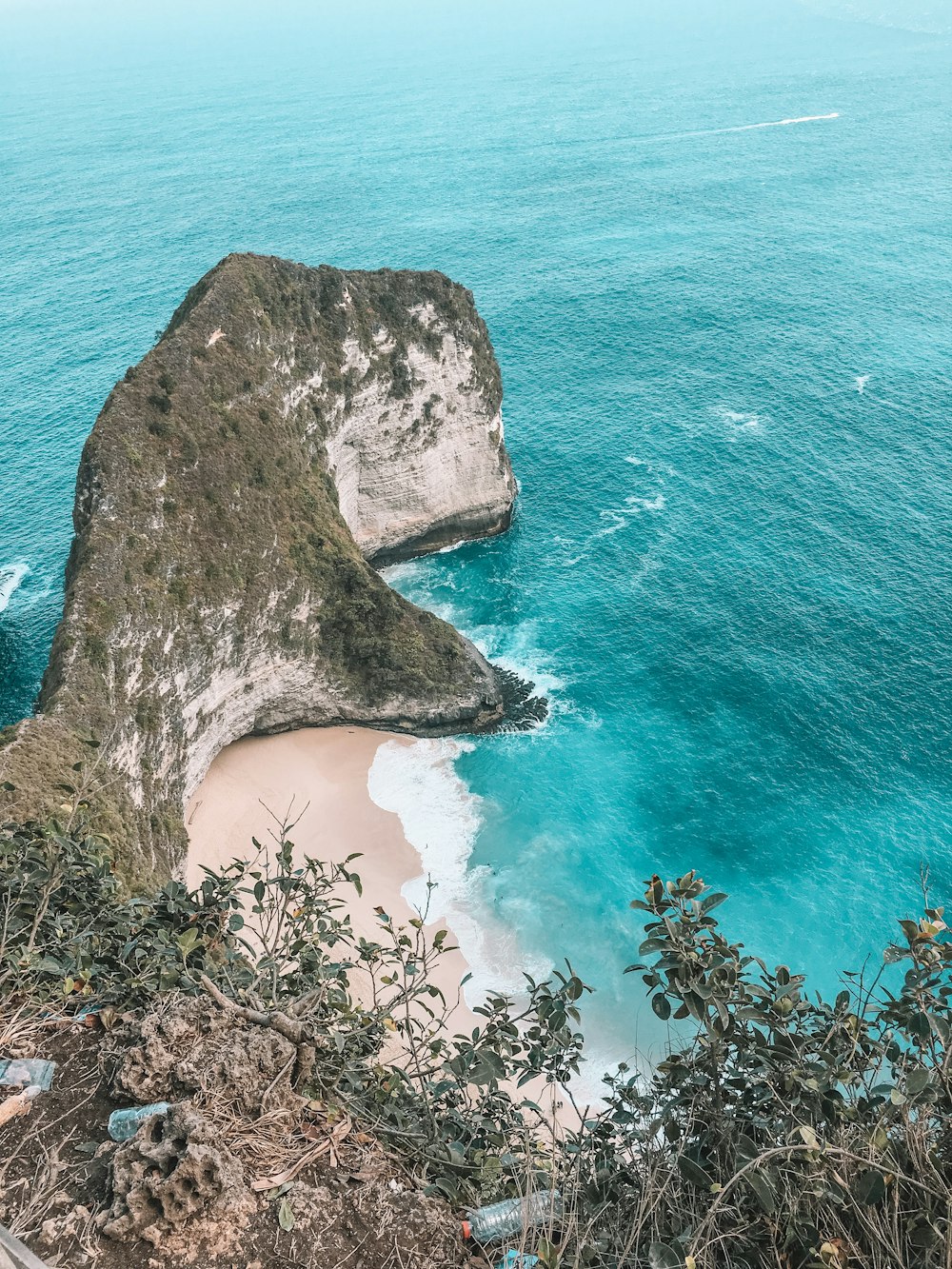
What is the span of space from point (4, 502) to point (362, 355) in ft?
124

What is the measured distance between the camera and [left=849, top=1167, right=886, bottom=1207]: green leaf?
12.2 meters

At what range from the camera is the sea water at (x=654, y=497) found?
171 ft

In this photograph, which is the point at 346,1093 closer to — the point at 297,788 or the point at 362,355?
the point at 297,788

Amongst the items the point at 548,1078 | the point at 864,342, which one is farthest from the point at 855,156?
the point at 548,1078

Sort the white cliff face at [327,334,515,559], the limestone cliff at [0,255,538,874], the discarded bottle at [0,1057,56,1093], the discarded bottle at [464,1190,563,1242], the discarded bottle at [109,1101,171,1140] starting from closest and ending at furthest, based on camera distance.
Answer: the discarded bottle at [464,1190,563,1242] < the discarded bottle at [109,1101,171,1140] < the discarded bottle at [0,1057,56,1093] < the limestone cliff at [0,255,538,874] < the white cliff face at [327,334,515,559]

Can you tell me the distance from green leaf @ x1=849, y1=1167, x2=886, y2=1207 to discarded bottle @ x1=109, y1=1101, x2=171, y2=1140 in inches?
385

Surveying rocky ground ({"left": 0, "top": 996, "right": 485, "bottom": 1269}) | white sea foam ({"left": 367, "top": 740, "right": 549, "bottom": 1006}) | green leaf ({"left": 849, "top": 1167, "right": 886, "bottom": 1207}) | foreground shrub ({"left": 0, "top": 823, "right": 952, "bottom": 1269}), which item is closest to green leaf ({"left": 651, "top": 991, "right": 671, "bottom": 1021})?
foreground shrub ({"left": 0, "top": 823, "right": 952, "bottom": 1269})

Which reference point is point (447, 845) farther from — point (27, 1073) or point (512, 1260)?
point (512, 1260)

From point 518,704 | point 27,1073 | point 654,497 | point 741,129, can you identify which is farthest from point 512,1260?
point 741,129

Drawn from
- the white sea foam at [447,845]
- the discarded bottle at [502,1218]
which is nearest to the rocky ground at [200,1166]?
the discarded bottle at [502,1218]

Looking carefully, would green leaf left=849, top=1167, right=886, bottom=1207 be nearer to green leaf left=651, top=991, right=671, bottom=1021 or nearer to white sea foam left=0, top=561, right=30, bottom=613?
green leaf left=651, top=991, right=671, bottom=1021

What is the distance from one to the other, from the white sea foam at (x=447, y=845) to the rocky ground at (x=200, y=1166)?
90.4 feet

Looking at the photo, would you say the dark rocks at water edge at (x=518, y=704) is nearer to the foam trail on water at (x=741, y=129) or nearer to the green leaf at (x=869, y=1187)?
the green leaf at (x=869, y=1187)

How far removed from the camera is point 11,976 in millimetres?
18047
